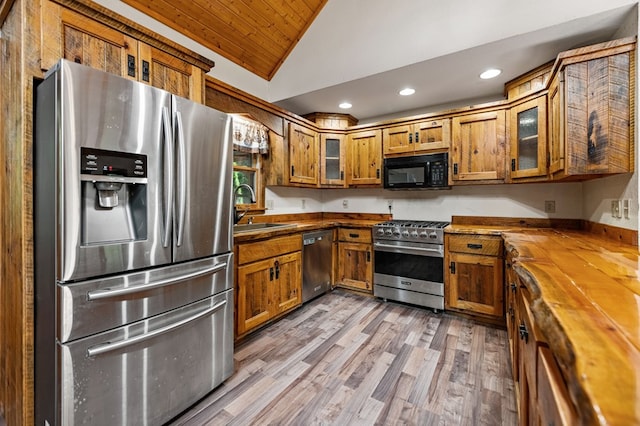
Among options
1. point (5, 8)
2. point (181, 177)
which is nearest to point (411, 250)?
point (181, 177)

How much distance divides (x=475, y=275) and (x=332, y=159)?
2.18 m

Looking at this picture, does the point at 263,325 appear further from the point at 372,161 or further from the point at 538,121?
the point at 538,121

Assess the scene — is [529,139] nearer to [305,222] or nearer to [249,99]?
[305,222]

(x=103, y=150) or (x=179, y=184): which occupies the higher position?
(x=103, y=150)

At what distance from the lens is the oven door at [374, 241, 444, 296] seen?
2.93m

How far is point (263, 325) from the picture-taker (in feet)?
8.44

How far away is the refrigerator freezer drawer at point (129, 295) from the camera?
1.17m

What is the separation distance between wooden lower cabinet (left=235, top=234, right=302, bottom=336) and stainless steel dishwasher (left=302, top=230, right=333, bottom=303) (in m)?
0.10

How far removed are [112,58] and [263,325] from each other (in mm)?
2216

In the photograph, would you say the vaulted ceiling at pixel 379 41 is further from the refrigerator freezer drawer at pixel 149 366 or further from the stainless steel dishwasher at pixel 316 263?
the refrigerator freezer drawer at pixel 149 366

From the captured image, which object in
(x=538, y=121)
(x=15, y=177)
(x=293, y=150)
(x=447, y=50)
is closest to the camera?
(x=15, y=177)

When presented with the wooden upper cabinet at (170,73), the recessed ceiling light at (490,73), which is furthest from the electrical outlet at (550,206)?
the wooden upper cabinet at (170,73)

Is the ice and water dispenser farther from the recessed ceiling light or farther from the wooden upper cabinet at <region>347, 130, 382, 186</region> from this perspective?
Answer: the recessed ceiling light

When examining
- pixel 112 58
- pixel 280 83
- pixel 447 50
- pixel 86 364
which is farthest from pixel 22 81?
pixel 447 50
